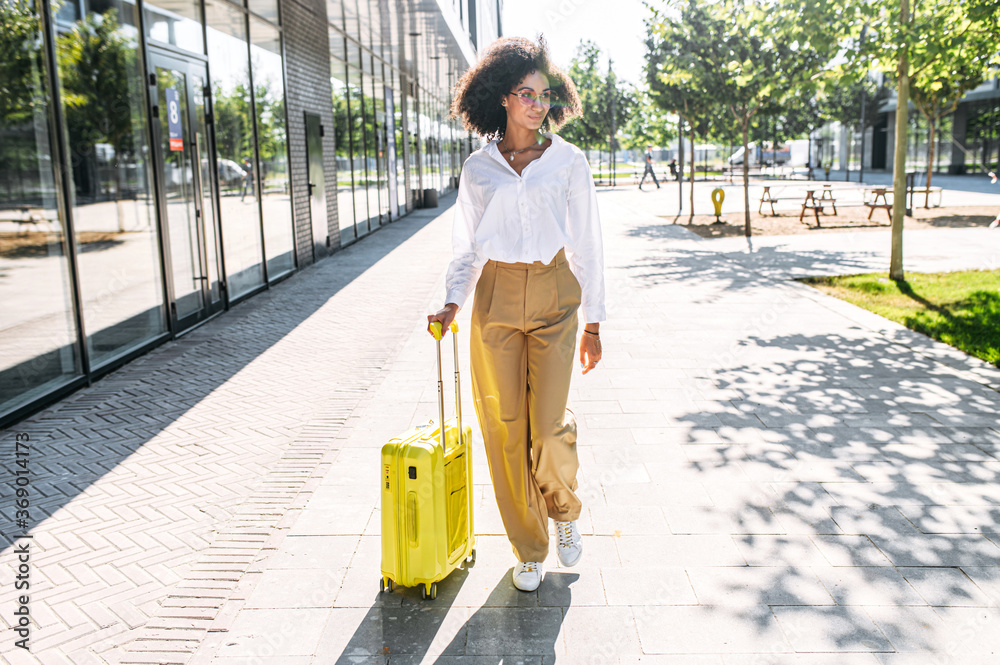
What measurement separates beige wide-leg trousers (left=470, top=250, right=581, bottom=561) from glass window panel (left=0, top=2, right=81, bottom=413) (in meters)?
4.13

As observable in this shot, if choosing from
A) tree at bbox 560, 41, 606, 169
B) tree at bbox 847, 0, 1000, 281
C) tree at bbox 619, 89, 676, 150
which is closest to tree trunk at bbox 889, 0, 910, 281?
tree at bbox 847, 0, 1000, 281

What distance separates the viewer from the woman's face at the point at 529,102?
324cm

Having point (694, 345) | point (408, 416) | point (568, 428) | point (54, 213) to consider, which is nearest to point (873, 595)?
point (568, 428)

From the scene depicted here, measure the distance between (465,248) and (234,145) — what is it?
790cm

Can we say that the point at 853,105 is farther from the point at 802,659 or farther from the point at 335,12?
the point at 802,659

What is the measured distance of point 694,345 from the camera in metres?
7.61

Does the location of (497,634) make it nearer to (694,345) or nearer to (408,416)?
(408,416)

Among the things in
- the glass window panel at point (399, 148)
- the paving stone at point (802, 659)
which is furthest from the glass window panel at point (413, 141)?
the paving stone at point (802, 659)

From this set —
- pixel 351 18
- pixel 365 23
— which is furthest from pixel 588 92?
pixel 351 18

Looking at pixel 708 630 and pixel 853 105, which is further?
pixel 853 105

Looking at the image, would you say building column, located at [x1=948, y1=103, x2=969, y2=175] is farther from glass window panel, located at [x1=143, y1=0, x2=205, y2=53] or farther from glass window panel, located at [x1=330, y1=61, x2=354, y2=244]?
glass window panel, located at [x1=143, y1=0, x2=205, y2=53]

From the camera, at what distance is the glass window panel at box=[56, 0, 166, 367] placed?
675cm

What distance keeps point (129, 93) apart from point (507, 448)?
20.1 ft

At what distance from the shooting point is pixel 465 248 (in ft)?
11.0
